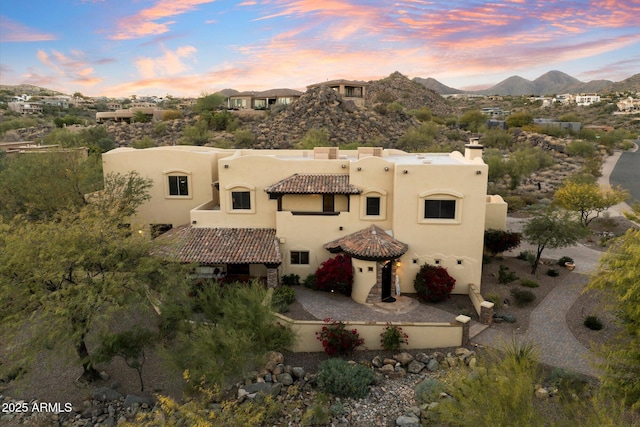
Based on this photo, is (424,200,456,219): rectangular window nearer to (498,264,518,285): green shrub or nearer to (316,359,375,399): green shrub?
(498,264,518,285): green shrub

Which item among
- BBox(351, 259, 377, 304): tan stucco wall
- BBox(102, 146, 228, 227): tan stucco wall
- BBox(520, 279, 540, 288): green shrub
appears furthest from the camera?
BBox(102, 146, 228, 227): tan stucco wall

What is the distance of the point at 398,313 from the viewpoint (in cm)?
2139

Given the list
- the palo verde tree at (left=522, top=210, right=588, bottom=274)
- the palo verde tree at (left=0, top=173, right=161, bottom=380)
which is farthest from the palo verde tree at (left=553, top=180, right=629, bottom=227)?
the palo verde tree at (left=0, top=173, right=161, bottom=380)

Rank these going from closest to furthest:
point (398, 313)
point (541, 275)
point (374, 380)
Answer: point (374, 380) → point (398, 313) → point (541, 275)

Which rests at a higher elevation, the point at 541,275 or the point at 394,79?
the point at 394,79

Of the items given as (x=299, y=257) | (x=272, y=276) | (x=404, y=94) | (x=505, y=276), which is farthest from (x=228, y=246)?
(x=404, y=94)

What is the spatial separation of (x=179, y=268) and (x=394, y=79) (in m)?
136

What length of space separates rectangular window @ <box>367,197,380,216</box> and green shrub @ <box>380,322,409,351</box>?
22.9 feet

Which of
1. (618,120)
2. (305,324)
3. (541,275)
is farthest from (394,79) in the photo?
(305,324)

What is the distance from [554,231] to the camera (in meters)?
26.0

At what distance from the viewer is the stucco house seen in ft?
74.2

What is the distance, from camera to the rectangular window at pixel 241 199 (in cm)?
2517

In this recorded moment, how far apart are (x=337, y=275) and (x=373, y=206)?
4548 millimetres

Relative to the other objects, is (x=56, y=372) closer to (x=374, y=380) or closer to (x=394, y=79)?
(x=374, y=380)
